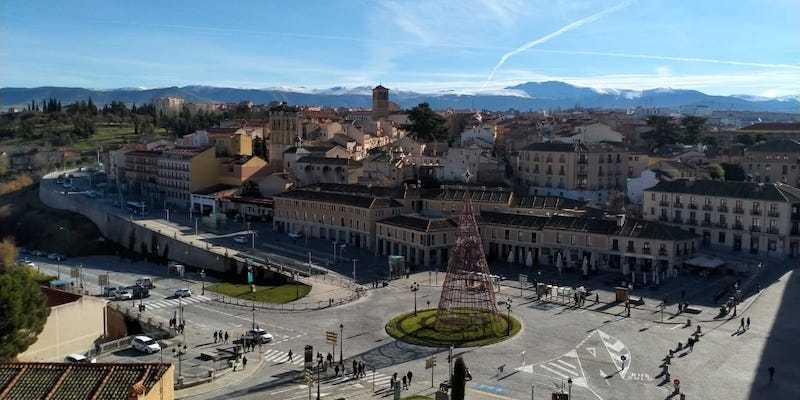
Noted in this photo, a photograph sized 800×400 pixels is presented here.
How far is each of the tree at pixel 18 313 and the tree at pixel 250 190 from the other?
54827mm

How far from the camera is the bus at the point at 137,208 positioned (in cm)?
9600

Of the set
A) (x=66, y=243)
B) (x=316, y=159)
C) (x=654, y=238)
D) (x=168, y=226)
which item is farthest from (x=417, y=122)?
(x=654, y=238)

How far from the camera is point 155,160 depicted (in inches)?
4382

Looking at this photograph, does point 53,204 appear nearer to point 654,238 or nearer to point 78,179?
point 78,179

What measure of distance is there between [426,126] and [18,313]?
78.8 meters

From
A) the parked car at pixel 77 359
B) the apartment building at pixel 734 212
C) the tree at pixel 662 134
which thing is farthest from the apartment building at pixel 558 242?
the tree at pixel 662 134

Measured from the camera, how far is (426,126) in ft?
372

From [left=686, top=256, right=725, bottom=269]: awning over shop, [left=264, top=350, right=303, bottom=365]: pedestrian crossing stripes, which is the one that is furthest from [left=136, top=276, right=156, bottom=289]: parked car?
[left=686, top=256, right=725, bottom=269]: awning over shop

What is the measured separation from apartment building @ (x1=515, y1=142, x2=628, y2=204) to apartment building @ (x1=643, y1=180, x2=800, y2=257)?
11.0 metres

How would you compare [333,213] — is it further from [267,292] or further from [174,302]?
[174,302]

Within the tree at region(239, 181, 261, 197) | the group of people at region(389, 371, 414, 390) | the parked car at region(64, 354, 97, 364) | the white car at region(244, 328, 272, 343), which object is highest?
the tree at region(239, 181, 261, 197)

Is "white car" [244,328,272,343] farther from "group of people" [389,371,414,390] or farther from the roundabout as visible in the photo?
"group of people" [389,371,414,390]

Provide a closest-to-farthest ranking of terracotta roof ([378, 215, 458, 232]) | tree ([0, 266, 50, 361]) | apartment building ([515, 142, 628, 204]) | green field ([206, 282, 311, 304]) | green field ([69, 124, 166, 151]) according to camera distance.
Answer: tree ([0, 266, 50, 361]) → green field ([206, 282, 311, 304]) → terracotta roof ([378, 215, 458, 232]) → apartment building ([515, 142, 628, 204]) → green field ([69, 124, 166, 151])

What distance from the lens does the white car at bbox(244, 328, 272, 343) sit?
46406 mm
